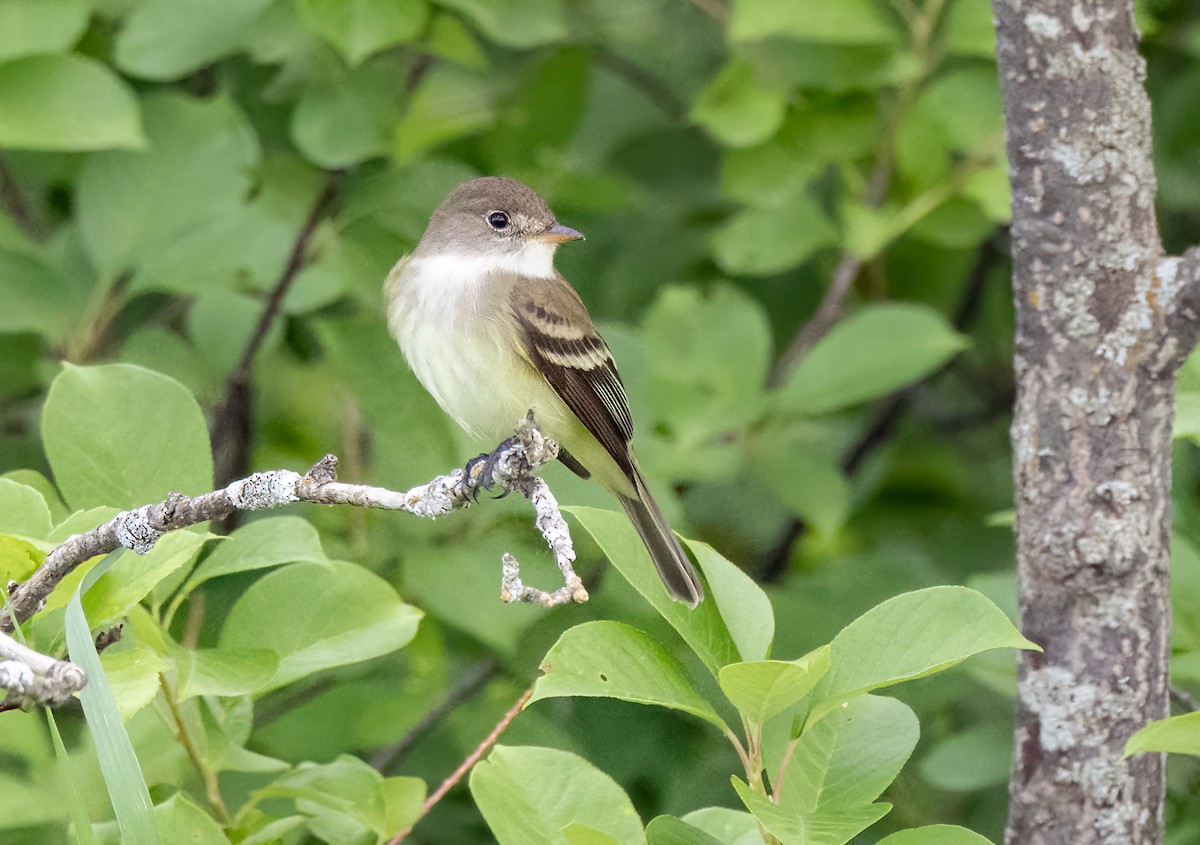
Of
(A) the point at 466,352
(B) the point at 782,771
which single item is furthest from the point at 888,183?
(B) the point at 782,771

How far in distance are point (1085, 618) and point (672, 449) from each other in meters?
1.47

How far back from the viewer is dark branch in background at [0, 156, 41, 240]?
13.9ft

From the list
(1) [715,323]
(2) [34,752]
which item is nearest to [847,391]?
(1) [715,323]

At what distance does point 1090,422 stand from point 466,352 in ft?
5.05

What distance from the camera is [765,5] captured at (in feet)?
11.3

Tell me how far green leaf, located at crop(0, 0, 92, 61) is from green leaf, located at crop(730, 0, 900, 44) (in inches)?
60.1

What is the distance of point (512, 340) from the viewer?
3525 mm

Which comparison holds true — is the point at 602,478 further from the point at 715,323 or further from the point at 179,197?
the point at 179,197

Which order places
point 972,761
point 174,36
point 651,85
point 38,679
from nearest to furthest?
1. point 38,679
2. point 972,761
3. point 174,36
4. point 651,85

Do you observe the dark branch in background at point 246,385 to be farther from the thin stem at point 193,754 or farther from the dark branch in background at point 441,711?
the thin stem at point 193,754

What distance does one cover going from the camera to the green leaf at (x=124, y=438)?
228 centimetres

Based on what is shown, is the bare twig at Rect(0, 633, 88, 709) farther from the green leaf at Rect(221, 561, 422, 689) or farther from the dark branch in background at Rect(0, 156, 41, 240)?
the dark branch in background at Rect(0, 156, 41, 240)

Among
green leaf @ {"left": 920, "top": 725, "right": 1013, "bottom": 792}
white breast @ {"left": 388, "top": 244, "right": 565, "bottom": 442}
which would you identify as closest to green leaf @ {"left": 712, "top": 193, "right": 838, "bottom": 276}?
white breast @ {"left": 388, "top": 244, "right": 565, "bottom": 442}

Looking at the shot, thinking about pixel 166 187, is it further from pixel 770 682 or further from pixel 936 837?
pixel 936 837
